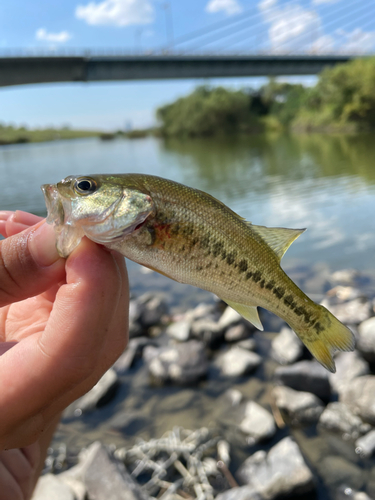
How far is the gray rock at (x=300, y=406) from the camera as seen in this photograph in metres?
5.48

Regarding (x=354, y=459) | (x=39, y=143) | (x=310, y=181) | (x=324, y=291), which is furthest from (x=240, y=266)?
(x=39, y=143)

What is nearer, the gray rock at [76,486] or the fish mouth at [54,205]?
the fish mouth at [54,205]

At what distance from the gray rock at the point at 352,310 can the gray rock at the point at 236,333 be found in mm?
1974

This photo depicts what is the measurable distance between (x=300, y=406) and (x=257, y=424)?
2.44 ft

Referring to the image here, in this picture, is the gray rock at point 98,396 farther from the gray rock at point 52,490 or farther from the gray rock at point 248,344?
the gray rock at point 248,344

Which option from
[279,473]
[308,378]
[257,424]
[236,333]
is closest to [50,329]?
[279,473]

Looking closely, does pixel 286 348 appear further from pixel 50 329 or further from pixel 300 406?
pixel 50 329

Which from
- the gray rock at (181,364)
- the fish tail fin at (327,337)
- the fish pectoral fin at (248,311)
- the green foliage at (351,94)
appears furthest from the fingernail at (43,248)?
the green foliage at (351,94)

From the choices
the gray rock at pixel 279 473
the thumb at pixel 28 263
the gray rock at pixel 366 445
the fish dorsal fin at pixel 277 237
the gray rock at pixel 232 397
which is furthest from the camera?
the gray rock at pixel 232 397

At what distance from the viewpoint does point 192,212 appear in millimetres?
2475

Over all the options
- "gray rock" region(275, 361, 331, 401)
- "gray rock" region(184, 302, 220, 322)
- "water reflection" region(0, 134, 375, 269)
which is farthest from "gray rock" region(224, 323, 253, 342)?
"water reflection" region(0, 134, 375, 269)

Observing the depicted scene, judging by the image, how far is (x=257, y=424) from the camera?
5332mm

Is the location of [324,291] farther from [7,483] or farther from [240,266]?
[7,483]

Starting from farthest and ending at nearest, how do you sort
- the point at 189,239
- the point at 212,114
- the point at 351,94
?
the point at 212,114 → the point at 351,94 → the point at 189,239
